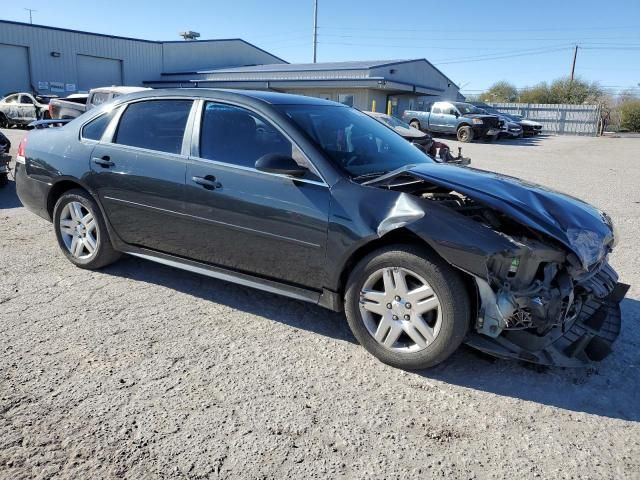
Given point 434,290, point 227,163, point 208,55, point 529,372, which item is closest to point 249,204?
point 227,163

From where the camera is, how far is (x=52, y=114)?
1633 cm

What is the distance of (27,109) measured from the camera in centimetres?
2052

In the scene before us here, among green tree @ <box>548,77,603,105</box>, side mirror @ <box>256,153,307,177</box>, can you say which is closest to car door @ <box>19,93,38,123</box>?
side mirror @ <box>256,153,307,177</box>

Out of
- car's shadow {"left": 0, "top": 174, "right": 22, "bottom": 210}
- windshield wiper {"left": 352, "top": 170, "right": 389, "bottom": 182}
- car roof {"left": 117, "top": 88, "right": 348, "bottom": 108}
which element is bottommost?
car's shadow {"left": 0, "top": 174, "right": 22, "bottom": 210}

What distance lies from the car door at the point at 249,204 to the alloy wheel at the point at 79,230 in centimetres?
110

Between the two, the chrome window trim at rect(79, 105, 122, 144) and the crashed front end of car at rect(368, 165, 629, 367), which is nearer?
the crashed front end of car at rect(368, 165, 629, 367)

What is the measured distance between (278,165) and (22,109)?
21.3 metres

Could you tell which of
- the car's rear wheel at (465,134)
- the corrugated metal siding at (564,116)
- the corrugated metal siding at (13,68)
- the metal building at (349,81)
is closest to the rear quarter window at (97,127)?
the car's rear wheel at (465,134)

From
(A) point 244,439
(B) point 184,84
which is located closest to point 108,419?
(A) point 244,439

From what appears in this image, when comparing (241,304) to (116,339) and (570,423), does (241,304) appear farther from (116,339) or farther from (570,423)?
(570,423)

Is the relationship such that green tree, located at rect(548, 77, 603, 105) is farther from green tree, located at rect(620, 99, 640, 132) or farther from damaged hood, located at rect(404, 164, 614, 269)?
damaged hood, located at rect(404, 164, 614, 269)

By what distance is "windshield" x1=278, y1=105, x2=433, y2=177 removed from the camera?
3654 mm

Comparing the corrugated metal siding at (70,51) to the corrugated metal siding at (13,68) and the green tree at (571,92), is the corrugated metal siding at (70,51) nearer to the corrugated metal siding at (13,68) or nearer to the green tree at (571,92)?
the corrugated metal siding at (13,68)

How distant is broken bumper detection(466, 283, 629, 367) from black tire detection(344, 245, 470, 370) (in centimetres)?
19
